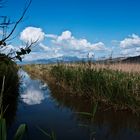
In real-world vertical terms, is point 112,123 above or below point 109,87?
below

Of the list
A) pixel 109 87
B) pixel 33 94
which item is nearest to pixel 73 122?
pixel 109 87

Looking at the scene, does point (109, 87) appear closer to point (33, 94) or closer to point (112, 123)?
point (112, 123)

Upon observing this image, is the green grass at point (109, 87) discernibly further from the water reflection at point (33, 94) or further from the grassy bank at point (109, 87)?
the water reflection at point (33, 94)

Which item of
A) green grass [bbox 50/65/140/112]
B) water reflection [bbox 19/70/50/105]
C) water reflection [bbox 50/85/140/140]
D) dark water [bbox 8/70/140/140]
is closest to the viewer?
dark water [bbox 8/70/140/140]

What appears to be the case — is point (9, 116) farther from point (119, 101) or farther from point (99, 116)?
point (119, 101)

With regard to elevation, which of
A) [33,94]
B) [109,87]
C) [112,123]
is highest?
[109,87]

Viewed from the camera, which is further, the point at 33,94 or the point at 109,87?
the point at 33,94

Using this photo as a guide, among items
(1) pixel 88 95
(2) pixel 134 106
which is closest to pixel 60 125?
(2) pixel 134 106

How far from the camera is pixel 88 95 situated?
14.8m

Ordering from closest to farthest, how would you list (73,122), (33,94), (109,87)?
(73,122), (109,87), (33,94)

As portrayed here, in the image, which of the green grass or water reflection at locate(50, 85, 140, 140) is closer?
water reflection at locate(50, 85, 140, 140)

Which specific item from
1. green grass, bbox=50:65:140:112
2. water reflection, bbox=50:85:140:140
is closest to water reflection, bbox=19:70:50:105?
green grass, bbox=50:65:140:112

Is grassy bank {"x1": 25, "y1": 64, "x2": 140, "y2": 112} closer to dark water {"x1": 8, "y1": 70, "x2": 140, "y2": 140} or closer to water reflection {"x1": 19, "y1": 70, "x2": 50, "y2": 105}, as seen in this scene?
dark water {"x1": 8, "y1": 70, "x2": 140, "y2": 140}

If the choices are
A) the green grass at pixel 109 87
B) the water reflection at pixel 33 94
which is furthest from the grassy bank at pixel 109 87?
the water reflection at pixel 33 94
